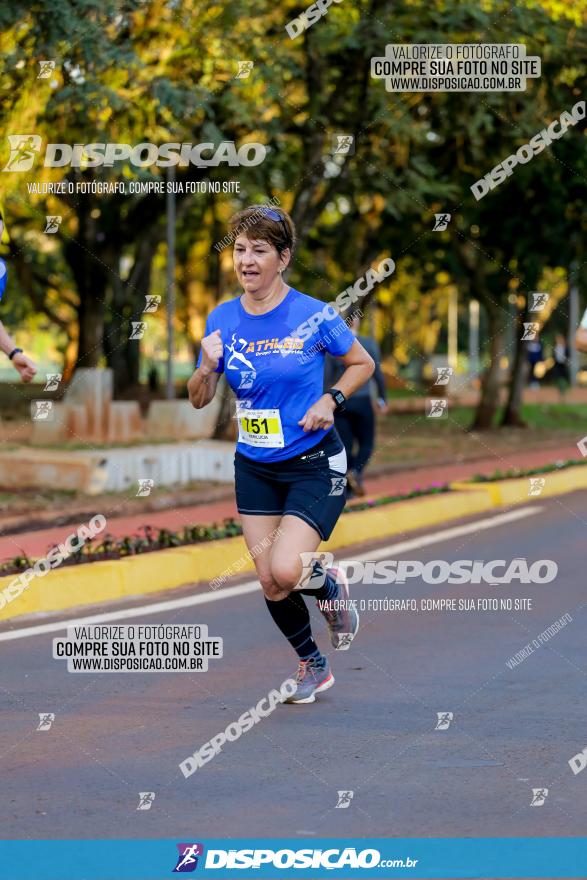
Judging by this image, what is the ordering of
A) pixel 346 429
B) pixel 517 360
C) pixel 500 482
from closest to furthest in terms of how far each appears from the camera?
1. pixel 346 429
2. pixel 500 482
3. pixel 517 360

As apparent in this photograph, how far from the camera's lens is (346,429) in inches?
593

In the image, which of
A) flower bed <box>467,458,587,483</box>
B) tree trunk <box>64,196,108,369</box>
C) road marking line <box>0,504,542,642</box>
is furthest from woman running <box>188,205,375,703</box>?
tree trunk <box>64,196,108,369</box>

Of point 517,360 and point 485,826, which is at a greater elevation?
point 485,826

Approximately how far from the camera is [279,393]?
6.93 metres

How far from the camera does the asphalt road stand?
5477 mm

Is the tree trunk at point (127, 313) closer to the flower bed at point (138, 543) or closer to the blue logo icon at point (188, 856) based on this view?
the flower bed at point (138, 543)

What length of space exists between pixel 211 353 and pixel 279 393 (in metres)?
0.32

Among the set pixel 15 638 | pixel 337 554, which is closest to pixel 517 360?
pixel 337 554

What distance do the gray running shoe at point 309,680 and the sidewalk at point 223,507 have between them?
3.56m

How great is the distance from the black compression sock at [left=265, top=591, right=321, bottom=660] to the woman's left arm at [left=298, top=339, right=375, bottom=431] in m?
0.80

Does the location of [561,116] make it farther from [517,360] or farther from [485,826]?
[485,826]

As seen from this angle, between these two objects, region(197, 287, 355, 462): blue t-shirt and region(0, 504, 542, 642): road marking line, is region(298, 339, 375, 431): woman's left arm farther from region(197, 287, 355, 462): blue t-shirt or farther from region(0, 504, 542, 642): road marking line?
region(0, 504, 542, 642): road marking line

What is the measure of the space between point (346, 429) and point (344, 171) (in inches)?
242

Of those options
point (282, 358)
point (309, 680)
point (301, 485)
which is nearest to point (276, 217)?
point (282, 358)
